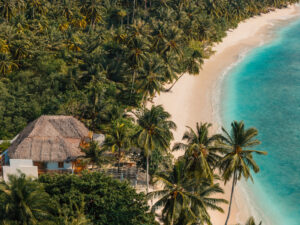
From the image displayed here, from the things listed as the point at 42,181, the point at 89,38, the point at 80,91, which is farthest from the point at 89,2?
the point at 42,181

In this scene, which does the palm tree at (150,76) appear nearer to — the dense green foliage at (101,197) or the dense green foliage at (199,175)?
the dense green foliage at (199,175)

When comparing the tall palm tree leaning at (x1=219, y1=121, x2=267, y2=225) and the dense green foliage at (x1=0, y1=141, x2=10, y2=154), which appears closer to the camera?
the tall palm tree leaning at (x1=219, y1=121, x2=267, y2=225)

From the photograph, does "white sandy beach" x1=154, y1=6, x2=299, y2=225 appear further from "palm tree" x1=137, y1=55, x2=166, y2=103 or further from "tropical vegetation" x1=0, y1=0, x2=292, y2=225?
"palm tree" x1=137, y1=55, x2=166, y2=103

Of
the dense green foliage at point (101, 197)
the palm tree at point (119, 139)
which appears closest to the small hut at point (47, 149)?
the palm tree at point (119, 139)

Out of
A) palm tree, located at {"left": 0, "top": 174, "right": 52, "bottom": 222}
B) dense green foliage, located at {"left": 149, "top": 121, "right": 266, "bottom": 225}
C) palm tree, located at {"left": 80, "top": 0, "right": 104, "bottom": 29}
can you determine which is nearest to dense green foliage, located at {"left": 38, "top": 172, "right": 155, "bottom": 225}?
dense green foliage, located at {"left": 149, "top": 121, "right": 266, "bottom": 225}

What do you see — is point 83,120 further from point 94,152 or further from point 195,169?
point 195,169

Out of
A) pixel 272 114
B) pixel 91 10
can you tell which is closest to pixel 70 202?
pixel 272 114
